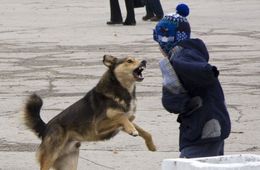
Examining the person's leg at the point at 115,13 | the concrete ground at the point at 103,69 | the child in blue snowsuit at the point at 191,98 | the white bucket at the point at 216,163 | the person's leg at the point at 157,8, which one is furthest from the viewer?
the person's leg at the point at 157,8

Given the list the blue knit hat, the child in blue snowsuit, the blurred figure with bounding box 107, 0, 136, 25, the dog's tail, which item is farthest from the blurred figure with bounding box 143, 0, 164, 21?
the child in blue snowsuit

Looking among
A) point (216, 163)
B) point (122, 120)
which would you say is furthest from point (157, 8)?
point (216, 163)

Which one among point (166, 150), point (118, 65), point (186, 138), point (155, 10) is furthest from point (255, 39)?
point (186, 138)

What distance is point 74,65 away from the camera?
14.4 m

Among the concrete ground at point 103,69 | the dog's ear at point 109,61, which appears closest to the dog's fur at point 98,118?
the dog's ear at point 109,61

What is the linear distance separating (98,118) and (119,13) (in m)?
13.9

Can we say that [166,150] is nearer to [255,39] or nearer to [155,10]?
[255,39]

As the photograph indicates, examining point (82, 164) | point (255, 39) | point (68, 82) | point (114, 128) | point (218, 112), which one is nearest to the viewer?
point (218, 112)

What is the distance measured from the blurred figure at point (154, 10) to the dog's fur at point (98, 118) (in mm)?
13633

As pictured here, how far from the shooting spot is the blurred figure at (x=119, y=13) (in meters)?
20.1

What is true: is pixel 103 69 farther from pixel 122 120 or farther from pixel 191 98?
pixel 191 98

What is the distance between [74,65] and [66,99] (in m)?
3.26

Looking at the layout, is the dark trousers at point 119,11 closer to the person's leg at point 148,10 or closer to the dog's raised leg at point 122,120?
the person's leg at point 148,10

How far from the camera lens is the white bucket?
3725 mm
